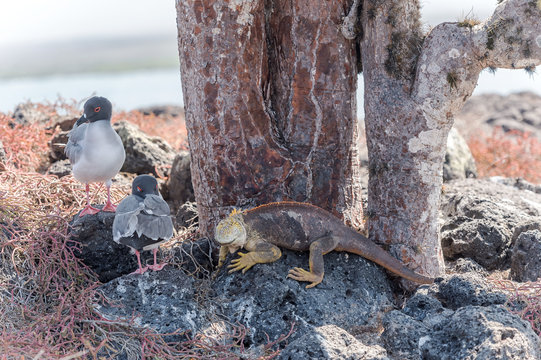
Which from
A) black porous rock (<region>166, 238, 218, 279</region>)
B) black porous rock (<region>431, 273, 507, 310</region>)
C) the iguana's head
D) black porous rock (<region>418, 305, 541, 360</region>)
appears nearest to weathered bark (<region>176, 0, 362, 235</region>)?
black porous rock (<region>166, 238, 218, 279</region>)

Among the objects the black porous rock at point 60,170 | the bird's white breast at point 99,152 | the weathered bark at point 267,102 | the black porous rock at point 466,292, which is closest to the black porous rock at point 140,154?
the black porous rock at point 60,170

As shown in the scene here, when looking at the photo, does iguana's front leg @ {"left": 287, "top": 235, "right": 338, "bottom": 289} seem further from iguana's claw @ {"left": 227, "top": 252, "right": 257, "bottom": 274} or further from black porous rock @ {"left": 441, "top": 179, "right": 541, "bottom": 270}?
black porous rock @ {"left": 441, "top": 179, "right": 541, "bottom": 270}

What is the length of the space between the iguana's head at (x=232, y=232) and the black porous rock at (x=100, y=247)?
2.74 feet

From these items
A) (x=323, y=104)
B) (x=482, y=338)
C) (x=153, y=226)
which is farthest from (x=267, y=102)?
(x=482, y=338)

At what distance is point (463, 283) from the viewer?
175 inches

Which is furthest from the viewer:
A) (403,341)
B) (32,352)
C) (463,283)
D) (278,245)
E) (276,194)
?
(276,194)

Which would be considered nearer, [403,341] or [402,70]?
[403,341]

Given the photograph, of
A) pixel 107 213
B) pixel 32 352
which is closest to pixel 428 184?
pixel 107 213

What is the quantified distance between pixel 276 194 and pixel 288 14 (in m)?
1.51

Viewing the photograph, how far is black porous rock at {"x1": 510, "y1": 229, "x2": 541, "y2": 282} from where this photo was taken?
4.96 m

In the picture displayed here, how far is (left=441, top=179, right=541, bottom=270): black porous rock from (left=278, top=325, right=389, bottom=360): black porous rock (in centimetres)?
222

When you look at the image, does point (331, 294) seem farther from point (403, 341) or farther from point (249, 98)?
point (249, 98)

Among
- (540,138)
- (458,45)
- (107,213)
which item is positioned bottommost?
(540,138)

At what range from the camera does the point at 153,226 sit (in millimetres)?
4203
